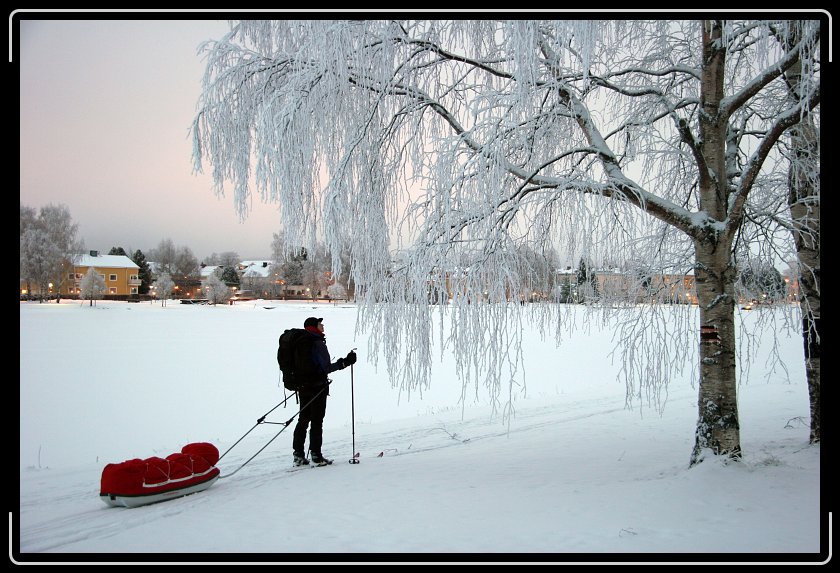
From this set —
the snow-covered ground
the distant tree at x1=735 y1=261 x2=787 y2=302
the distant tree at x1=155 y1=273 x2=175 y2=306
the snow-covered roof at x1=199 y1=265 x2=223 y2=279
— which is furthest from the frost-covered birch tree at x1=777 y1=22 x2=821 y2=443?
the snow-covered roof at x1=199 y1=265 x2=223 y2=279

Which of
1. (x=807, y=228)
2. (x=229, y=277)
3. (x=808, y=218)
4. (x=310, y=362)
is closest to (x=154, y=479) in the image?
(x=310, y=362)

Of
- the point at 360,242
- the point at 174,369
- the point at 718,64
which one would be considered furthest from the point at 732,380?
the point at 174,369

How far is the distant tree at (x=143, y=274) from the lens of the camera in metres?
31.7

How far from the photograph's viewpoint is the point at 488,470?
14.5 ft

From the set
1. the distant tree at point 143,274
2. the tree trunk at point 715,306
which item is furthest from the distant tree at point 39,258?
the distant tree at point 143,274

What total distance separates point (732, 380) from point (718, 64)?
262cm

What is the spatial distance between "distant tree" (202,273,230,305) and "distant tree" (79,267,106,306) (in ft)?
58.5

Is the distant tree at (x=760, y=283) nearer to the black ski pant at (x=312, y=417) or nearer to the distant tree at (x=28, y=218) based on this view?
the black ski pant at (x=312, y=417)

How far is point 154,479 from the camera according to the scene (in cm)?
362

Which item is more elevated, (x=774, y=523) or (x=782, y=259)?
(x=782, y=259)

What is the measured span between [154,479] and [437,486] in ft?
7.15

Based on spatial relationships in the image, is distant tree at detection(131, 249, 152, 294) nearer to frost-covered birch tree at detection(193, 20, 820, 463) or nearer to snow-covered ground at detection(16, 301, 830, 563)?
snow-covered ground at detection(16, 301, 830, 563)

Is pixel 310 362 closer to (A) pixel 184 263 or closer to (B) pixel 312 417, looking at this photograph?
(B) pixel 312 417
